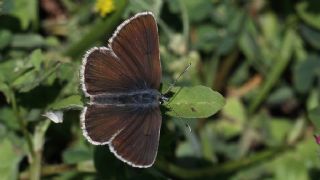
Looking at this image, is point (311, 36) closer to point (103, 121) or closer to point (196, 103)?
point (196, 103)

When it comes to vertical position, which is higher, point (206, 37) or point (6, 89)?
point (206, 37)

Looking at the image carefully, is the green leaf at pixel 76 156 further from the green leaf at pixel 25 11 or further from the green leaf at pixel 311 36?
the green leaf at pixel 311 36

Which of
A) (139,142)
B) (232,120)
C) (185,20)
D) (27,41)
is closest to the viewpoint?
(139,142)

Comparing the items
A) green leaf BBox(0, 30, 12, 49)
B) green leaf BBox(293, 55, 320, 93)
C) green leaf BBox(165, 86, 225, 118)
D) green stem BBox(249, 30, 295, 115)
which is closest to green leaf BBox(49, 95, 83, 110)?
green leaf BBox(165, 86, 225, 118)

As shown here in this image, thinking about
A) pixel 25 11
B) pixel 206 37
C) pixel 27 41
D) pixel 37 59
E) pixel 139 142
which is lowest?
pixel 139 142

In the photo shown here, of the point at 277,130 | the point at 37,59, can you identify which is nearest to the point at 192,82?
the point at 277,130
